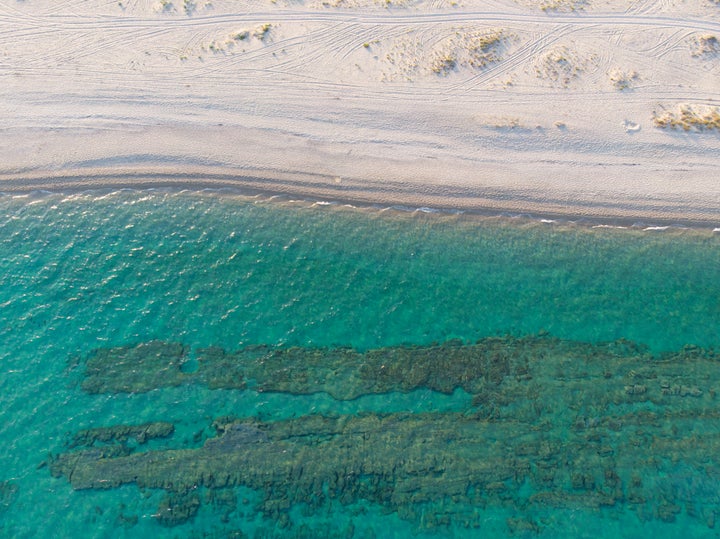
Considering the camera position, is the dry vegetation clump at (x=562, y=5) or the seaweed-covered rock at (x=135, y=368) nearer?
the seaweed-covered rock at (x=135, y=368)

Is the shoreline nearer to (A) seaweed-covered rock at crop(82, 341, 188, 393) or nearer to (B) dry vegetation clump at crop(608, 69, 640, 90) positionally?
(B) dry vegetation clump at crop(608, 69, 640, 90)

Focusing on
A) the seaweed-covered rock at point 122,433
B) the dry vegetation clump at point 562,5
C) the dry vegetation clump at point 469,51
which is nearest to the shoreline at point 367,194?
the dry vegetation clump at point 469,51

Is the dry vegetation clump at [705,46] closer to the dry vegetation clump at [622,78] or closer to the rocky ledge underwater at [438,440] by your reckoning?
the dry vegetation clump at [622,78]

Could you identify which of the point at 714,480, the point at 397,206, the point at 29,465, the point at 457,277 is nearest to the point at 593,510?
the point at 714,480

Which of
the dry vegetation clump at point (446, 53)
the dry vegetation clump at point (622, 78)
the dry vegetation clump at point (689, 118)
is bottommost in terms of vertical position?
the dry vegetation clump at point (689, 118)

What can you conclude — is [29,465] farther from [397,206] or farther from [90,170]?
[397,206]

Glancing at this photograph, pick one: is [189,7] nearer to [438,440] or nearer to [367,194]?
[367,194]

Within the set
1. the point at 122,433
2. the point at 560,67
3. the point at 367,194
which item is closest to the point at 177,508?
the point at 122,433
